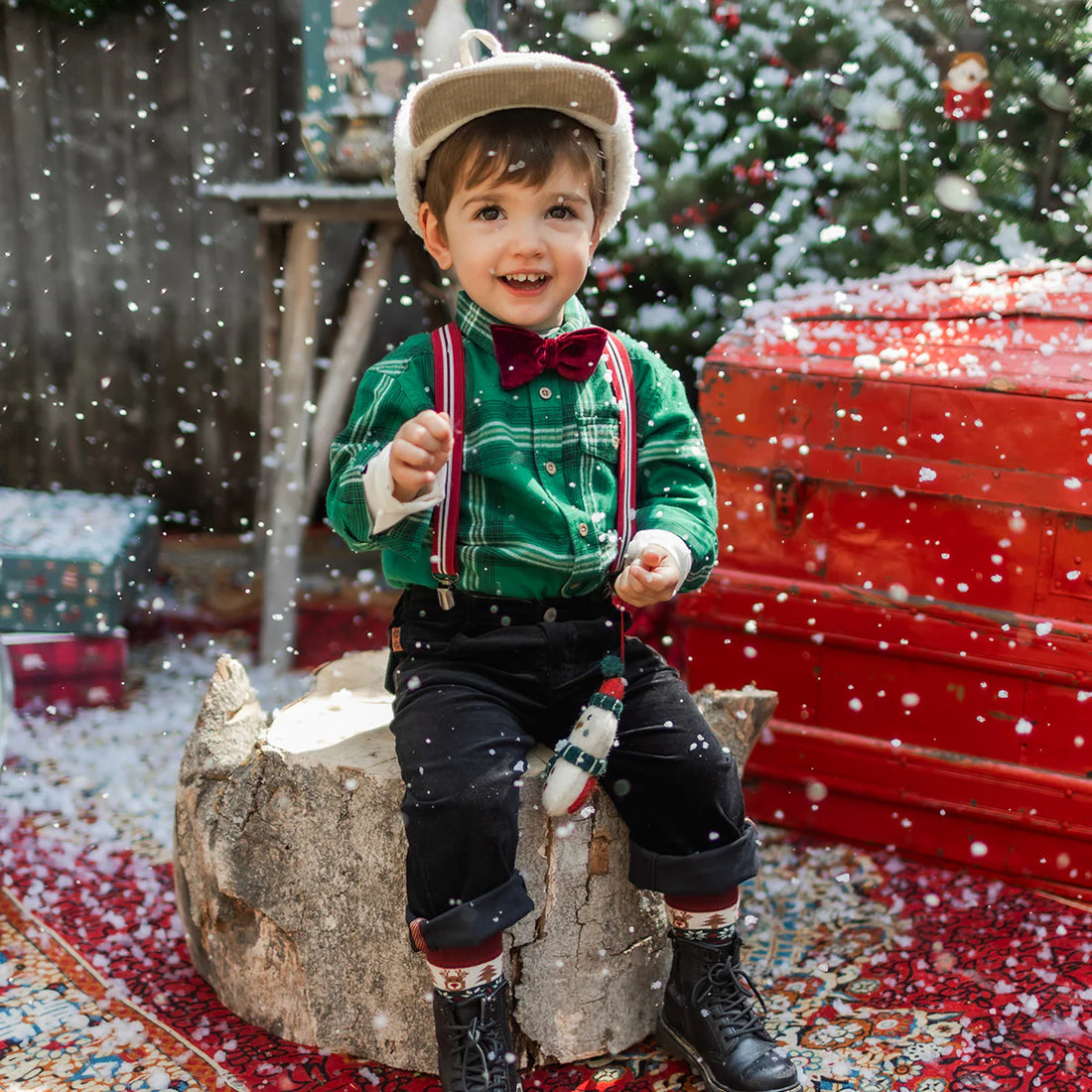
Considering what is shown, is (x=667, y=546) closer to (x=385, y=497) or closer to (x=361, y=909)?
(x=385, y=497)

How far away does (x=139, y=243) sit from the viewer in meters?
3.77

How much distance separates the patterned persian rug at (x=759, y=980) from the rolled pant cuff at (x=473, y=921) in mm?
296

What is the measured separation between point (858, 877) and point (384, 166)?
1.81m

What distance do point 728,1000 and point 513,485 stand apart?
2.34ft

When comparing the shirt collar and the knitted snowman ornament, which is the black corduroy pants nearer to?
the knitted snowman ornament

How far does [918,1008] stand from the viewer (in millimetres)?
1712

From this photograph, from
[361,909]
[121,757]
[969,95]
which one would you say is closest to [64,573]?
[121,757]

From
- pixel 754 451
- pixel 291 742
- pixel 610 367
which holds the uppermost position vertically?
pixel 610 367

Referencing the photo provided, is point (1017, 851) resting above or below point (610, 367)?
below

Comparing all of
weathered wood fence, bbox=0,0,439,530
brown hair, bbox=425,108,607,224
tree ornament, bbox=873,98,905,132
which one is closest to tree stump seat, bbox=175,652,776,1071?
brown hair, bbox=425,108,607,224

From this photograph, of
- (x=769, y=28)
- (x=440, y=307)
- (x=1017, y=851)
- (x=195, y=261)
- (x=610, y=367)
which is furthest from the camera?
(x=195, y=261)

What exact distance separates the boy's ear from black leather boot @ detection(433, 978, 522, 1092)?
89cm

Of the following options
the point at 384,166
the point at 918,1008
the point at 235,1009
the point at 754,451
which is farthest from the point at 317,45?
the point at 918,1008

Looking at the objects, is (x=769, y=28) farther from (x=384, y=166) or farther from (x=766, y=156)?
(x=384, y=166)
